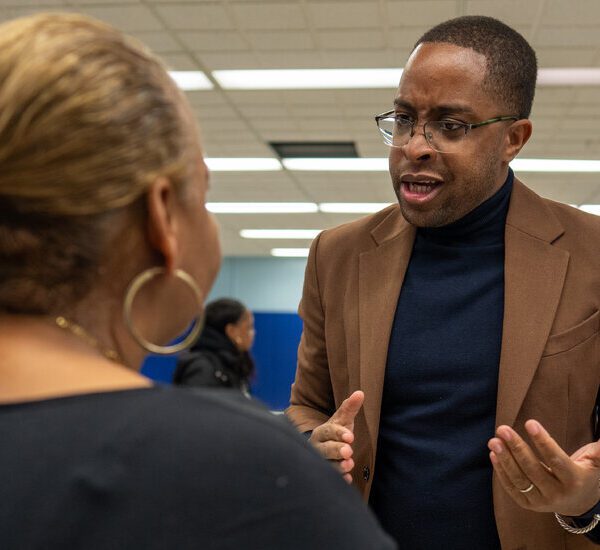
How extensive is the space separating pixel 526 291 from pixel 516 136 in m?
0.34

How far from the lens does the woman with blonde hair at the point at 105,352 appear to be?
56cm

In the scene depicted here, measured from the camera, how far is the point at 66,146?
61 centimetres

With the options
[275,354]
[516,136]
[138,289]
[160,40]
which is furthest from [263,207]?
[138,289]

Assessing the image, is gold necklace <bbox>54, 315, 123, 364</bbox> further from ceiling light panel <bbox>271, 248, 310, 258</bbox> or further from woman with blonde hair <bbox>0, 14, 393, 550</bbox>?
ceiling light panel <bbox>271, 248, 310, 258</bbox>

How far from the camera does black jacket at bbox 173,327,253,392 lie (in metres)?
3.95

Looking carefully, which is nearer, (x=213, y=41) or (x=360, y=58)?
(x=213, y=41)

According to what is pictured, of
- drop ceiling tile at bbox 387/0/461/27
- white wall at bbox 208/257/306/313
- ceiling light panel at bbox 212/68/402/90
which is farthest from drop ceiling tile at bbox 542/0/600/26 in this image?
white wall at bbox 208/257/306/313

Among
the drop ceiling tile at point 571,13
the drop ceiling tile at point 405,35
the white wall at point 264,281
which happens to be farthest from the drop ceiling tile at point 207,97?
the white wall at point 264,281

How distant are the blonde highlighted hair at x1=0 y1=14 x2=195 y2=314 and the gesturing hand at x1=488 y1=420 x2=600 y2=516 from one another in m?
0.71

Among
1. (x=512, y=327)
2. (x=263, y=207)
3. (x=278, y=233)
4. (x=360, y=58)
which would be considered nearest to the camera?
(x=512, y=327)

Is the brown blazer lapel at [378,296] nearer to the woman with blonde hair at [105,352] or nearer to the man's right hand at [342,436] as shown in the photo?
the man's right hand at [342,436]

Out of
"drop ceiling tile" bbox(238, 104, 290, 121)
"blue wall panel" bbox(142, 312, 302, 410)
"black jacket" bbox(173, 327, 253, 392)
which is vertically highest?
"drop ceiling tile" bbox(238, 104, 290, 121)

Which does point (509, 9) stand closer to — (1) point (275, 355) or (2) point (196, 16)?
(2) point (196, 16)

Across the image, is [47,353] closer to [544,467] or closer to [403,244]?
[544,467]
